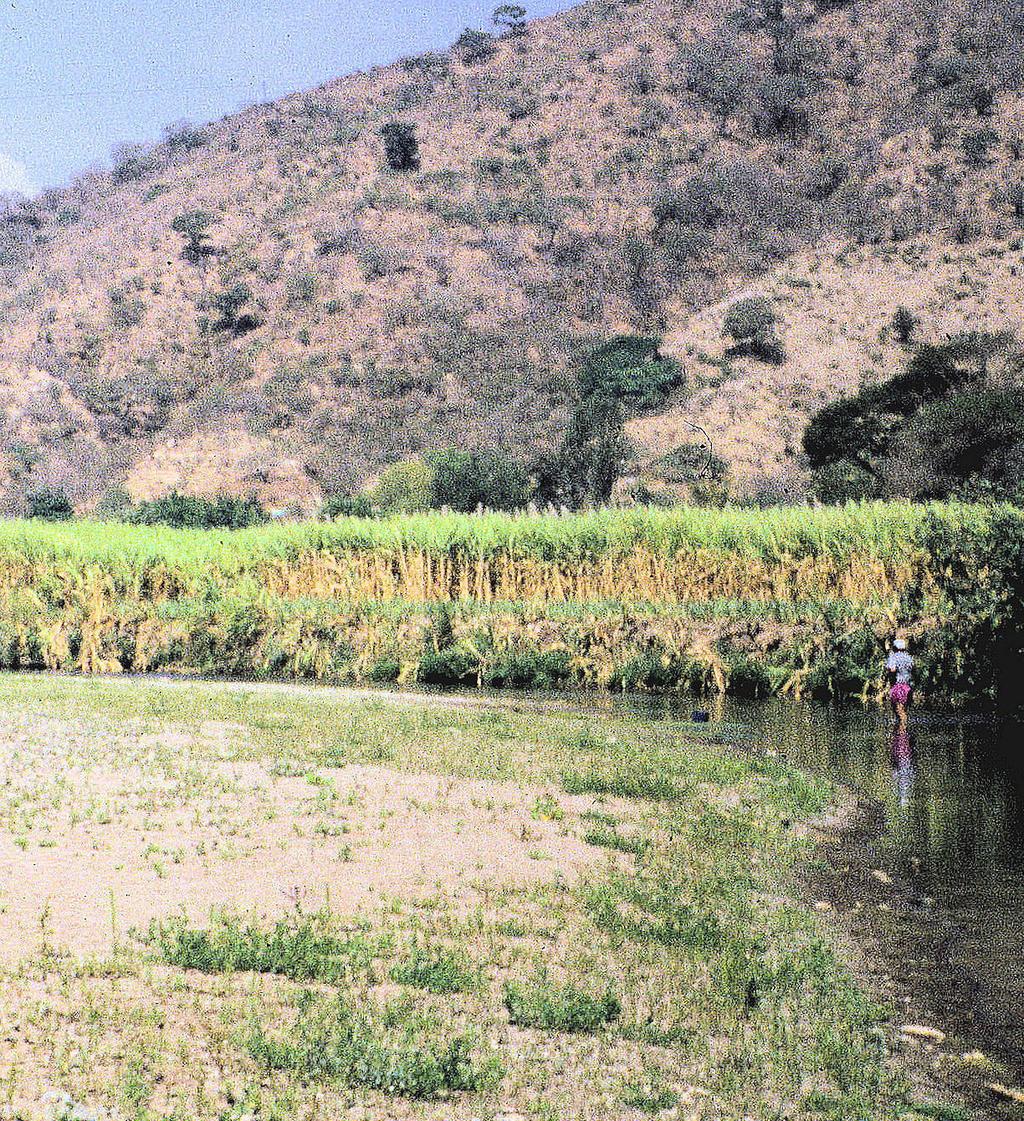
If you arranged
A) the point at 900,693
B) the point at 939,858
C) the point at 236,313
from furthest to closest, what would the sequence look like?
the point at 236,313, the point at 900,693, the point at 939,858

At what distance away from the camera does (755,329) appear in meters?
64.9

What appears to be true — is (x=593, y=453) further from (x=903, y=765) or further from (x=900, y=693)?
(x=903, y=765)

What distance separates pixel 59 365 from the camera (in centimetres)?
7738

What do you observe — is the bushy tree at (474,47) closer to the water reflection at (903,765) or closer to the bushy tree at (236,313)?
the bushy tree at (236,313)

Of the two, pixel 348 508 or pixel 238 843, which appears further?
pixel 348 508

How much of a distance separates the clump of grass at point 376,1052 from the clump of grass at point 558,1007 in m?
0.39

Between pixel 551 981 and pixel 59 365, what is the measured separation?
76.5 meters

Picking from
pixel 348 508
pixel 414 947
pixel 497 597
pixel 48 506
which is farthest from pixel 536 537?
pixel 48 506

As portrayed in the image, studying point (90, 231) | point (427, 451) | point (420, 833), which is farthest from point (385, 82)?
point (420, 833)

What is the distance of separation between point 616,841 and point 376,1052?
169 inches

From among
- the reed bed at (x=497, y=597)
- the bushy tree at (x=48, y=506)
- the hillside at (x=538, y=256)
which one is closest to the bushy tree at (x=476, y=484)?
the hillside at (x=538, y=256)

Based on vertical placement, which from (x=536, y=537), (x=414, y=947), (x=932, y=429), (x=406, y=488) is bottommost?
(x=414, y=947)

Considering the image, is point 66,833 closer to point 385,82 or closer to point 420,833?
point 420,833

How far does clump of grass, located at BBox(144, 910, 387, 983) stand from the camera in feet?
19.5
